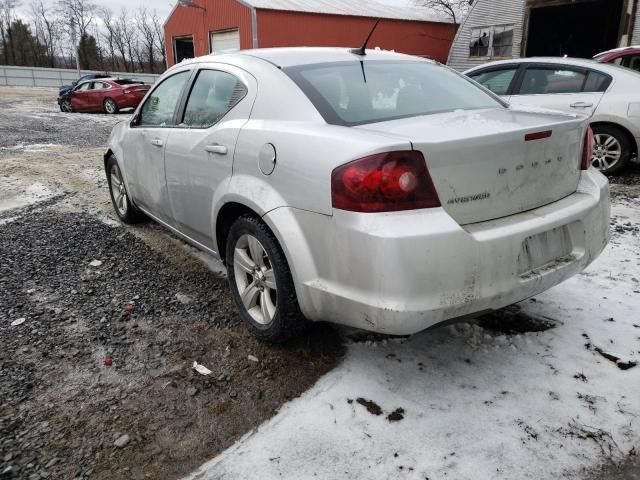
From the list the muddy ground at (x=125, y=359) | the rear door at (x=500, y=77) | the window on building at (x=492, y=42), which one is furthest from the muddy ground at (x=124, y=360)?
the window on building at (x=492, y=42)

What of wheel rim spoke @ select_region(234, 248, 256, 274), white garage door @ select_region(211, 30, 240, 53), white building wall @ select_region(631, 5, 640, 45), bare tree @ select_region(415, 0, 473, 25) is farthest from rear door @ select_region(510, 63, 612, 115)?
bare tree @ select_region(415, 0, 473, 25)

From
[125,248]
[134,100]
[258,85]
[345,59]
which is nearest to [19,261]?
[125,248]

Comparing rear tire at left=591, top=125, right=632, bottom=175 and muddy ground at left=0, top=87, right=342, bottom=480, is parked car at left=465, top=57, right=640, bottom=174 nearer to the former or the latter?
rear tire at left=591, top=125, right=632, bottom=175

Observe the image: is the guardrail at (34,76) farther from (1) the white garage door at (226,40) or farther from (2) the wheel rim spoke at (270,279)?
(2) the wheel rim spoke at (270,279)

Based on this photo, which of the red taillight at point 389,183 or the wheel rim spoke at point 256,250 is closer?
the red taillight at point 389,183

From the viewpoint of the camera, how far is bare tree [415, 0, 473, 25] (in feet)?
107

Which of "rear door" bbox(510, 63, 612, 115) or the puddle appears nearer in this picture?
the puddle

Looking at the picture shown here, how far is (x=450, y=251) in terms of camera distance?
6.80 ft

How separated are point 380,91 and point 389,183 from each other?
3.31 ft

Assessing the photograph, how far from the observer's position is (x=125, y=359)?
2807 millimetres

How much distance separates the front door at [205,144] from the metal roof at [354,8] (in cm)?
2066

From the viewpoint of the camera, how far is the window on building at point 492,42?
18817mm

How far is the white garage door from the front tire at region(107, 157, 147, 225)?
19494 millimetres

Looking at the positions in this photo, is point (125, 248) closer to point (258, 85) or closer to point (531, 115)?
point (258, 85)
